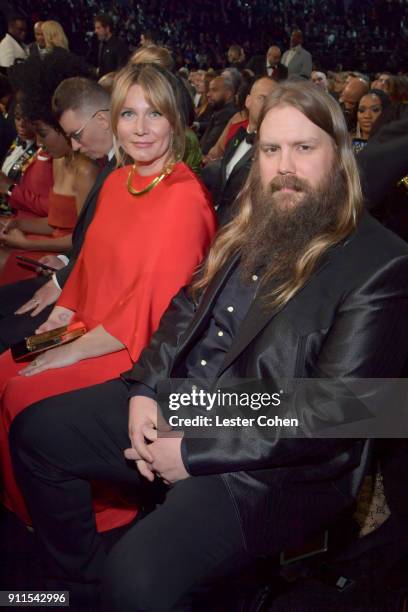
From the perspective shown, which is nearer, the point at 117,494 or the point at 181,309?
the point at 181,309

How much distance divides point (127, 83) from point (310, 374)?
151 cm

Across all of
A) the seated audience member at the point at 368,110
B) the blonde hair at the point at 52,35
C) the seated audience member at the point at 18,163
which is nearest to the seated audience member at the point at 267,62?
the blonde hair at the point at 52,35

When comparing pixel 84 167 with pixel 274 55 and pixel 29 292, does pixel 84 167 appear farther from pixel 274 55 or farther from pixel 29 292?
pixel 274 55

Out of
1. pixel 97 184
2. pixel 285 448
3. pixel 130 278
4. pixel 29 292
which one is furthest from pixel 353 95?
pixel 285 448

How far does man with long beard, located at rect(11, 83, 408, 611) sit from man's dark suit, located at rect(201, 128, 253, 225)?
3.53 feet

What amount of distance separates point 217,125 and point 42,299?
16.8ft

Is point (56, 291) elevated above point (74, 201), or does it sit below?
below

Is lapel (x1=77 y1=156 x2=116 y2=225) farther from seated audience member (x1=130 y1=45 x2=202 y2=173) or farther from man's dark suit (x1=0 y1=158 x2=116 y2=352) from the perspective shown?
seated audience member (x1=130 y1=45 x2=202 y2=173)

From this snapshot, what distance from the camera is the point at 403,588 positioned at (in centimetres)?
233

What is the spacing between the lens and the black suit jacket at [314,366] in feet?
5.86

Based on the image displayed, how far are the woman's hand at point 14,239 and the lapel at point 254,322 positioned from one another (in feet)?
7.15

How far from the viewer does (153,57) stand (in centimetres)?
302

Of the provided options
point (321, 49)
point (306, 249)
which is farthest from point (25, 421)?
point (321, 49)

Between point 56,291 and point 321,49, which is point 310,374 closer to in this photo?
point 56,291
